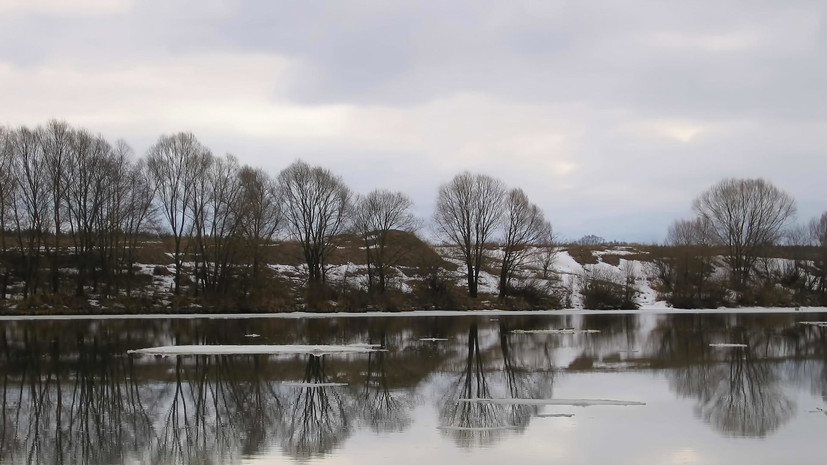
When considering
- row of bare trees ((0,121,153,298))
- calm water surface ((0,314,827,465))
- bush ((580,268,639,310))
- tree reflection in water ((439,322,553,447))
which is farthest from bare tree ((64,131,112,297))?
tree reflection in water ((439,322,553,447))

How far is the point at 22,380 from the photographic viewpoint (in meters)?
21.9

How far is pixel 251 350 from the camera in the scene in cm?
2895

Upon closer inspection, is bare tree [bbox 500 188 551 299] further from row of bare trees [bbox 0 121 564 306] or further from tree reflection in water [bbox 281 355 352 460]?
tree reflection in water [bbox 281 355 352 460]

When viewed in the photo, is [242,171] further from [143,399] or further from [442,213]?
[143,399]

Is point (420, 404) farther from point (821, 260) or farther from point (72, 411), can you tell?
point (821, 260)

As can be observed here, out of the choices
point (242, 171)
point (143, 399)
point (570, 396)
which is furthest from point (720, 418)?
point (242, 171)

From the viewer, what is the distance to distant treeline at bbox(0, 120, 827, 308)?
6066 centimetres

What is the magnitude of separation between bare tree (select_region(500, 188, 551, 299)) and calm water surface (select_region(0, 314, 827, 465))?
1328 inches

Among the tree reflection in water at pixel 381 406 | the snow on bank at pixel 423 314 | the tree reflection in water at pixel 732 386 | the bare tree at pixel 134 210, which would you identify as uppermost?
the bare tree at pixel 134 210

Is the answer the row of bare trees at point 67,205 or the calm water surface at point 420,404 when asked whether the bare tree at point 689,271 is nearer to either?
the calm water surface at point 420,404

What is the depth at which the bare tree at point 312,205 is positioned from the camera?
68.2 m

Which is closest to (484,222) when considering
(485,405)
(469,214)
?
(469,214)

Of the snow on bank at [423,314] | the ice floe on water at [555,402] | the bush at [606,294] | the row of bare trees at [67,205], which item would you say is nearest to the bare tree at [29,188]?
the row of bare trees at [67,205]

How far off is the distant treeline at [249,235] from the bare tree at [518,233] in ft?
0.40
